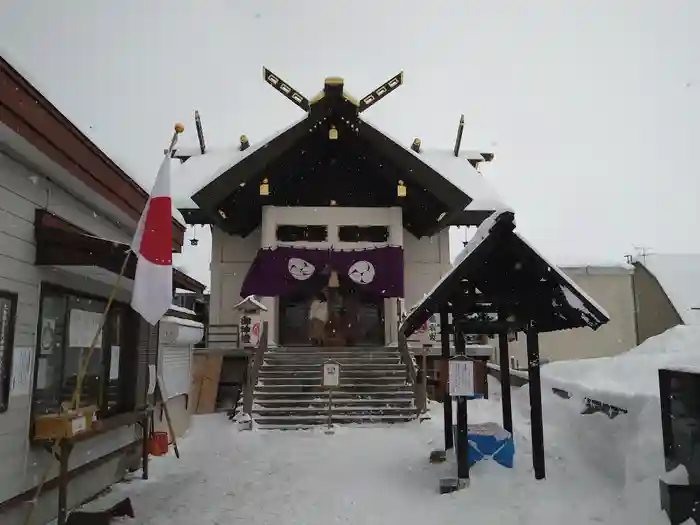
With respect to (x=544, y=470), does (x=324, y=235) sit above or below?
above

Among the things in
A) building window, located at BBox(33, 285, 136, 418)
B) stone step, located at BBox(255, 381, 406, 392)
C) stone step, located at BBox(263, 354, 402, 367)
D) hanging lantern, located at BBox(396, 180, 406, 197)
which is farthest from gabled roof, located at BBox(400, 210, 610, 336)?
hanging lantern, located at BBox(396, 180, 406, 197)

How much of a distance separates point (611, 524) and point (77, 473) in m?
5.32

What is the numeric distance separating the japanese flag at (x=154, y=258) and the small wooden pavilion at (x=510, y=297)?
10.1 ft

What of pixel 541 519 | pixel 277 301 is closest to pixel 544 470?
pixel 541 519

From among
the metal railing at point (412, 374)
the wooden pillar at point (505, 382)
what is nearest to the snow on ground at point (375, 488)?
the wooden pillar at point (505, 382)

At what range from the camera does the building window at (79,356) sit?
5.78 meters

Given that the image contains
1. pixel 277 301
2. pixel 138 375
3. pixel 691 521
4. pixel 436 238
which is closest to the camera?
pixel 691 521

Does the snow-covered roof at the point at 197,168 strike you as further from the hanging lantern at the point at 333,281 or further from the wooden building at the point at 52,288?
the wooden building at the point at 52,288

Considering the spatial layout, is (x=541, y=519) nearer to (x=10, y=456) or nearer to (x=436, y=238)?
(x=10, y=456)

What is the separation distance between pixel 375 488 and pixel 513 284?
120 inches

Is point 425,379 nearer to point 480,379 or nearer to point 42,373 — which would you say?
point 480,379

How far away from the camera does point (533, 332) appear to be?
7.15 meters

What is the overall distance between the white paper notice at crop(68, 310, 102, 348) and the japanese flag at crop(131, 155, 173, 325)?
1.35 meters

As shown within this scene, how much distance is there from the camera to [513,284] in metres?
7.13
